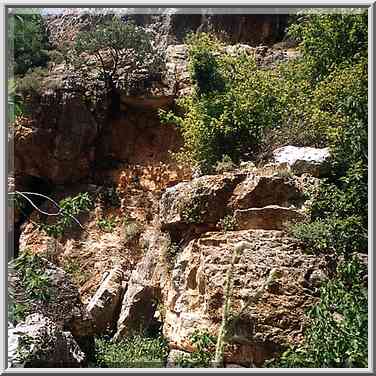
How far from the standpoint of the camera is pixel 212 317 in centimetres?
445

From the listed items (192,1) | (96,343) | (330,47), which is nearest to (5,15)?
(192,1)

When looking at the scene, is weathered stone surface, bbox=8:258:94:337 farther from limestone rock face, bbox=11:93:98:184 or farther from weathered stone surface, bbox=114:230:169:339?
limestone rock face, bbox=11:93:98:184

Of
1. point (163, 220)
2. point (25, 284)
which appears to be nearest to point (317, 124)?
point (163, 220)

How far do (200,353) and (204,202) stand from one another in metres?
1.54

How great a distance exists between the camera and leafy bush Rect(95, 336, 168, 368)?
4297 mm

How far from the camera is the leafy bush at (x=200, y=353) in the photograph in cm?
391

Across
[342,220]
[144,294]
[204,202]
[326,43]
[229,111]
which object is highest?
[326,43]

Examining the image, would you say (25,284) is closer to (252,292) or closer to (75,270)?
(252,292)

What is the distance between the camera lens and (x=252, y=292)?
4246 millimetres

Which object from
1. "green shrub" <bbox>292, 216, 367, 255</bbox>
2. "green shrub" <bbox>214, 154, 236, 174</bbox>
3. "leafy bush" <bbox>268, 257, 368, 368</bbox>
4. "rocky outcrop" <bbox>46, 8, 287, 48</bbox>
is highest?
"rocky outcrop" <bbox>46, 8, 287, 48</bbox>

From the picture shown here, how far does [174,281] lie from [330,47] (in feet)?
11.6

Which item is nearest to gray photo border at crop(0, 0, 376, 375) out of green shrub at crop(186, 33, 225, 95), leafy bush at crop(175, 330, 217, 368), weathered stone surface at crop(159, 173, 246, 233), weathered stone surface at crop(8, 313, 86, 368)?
weathered stone surface at crop(8, 313, 86, 368)

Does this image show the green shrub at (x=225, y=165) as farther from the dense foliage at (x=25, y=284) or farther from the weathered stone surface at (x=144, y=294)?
the dense foliage at (x=25, y=284)

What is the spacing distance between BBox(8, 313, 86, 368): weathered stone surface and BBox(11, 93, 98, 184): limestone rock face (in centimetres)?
393
